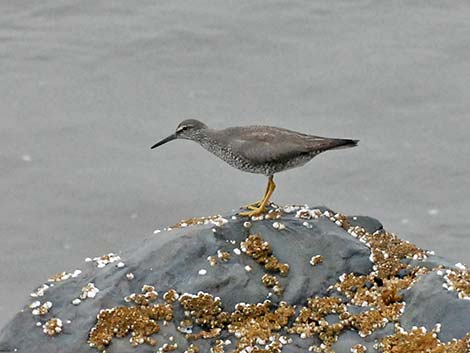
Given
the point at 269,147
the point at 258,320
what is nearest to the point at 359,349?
the point at 258,320

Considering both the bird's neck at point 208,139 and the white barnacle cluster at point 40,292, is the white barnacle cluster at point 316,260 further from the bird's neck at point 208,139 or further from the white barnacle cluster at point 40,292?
the white barnacle cluster at point 40,292

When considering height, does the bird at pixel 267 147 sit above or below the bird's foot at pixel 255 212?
above

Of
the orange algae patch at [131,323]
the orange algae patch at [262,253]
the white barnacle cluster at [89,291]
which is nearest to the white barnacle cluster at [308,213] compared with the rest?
the orange algae patch at [262,253]

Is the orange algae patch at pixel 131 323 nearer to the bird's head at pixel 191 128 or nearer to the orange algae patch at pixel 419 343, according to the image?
the orange algae patch at pixel 419 343

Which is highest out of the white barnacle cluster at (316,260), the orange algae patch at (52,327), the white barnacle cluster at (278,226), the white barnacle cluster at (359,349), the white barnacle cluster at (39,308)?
the white barnacle cluster at (278,226)

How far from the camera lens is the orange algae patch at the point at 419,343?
234 inches

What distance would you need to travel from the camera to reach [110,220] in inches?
484

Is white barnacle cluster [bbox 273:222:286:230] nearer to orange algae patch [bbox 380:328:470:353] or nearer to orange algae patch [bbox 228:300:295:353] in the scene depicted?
orange algae patch [bbox 228:300:295:353]

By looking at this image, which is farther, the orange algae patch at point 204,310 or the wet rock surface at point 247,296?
the orange algae patch at point 204,310

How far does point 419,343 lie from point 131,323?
169cm

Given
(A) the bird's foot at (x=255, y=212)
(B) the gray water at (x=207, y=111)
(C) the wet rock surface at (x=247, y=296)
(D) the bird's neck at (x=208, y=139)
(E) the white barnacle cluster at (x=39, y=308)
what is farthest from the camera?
(B) the gray water at (x=207, y=111)

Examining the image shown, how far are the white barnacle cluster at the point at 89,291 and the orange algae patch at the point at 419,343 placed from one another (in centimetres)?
178

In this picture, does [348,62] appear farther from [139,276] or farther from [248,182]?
[139,276]

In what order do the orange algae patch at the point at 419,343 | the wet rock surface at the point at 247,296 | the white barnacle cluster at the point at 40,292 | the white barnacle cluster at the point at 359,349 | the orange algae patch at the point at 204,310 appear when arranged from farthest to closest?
1. the white barnacle cluster at the point at 40,292
2. the orange algae patch at the point at 204,310
3. the wet rock surface at the point at 247,296
4. the white barnacle cluster at the point at 359,349
5. the orange algae patch at the point at 419,343
